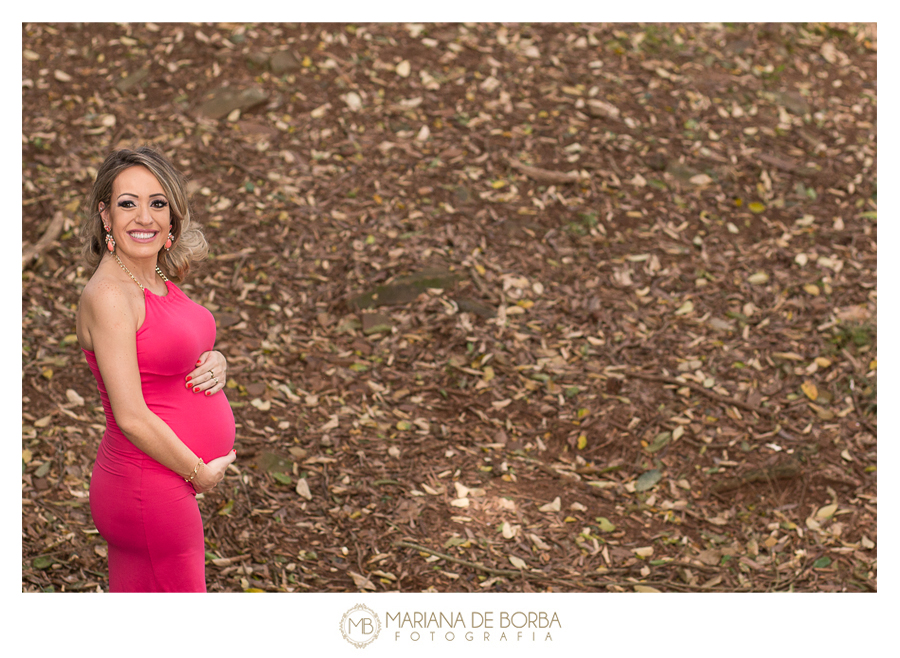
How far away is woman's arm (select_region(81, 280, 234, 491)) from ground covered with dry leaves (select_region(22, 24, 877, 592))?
1.75 metres

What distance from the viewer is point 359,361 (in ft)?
15.3

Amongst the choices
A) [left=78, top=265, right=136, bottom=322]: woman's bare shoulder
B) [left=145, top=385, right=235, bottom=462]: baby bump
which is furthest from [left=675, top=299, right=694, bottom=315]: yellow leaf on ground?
[left=78, top=265, right=136, bottom=322]: woman's bare shoulder

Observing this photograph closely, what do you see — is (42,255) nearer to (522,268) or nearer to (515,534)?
(522,268)

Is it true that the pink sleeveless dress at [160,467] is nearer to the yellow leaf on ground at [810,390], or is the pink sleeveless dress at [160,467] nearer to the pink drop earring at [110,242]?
the pink drop earring at [110,242]

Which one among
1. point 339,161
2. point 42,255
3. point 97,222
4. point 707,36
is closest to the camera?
point 97,222

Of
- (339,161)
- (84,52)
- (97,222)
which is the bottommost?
(97,222)

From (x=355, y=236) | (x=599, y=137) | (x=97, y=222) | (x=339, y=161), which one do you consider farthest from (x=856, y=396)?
(x=97, y=222)

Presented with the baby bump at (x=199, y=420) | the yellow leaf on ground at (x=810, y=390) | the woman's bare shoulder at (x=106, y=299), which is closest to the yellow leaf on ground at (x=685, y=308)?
the yellow leaf on ground at (x=810, y=390)

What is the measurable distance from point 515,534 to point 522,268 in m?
2.04

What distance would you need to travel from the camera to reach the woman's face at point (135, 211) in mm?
2059

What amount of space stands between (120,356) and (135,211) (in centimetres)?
40

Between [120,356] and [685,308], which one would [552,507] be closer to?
[685,308]

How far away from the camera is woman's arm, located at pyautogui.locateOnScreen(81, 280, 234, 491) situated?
6.45 feet

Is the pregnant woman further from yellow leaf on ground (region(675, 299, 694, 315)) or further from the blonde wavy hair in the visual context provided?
yellow leaf on ground (region(675, 299, 694, 315))
